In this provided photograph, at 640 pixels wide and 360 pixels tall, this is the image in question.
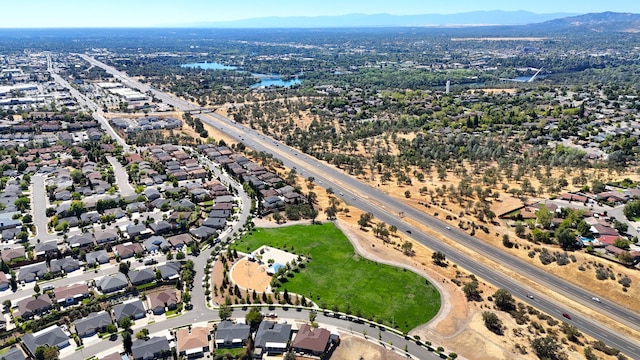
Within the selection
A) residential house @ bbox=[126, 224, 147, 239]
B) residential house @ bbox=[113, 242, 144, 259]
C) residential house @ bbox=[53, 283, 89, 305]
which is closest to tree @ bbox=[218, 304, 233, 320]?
residential house @ bbox=[53, 283, 89, 305]

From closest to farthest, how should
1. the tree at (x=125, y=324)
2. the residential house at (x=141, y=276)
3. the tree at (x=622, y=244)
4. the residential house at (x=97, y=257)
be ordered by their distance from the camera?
the tree at (x=125, y=324) → the residential house at (x=141, y=276) → the residential house at (x=97, y=257) → the tree at (x=622, y=244)

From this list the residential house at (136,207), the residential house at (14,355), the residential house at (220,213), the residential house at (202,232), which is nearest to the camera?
the residential house at (14,355)

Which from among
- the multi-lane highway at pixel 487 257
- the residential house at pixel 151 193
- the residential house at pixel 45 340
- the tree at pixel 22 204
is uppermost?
the tree at pixel 22 204

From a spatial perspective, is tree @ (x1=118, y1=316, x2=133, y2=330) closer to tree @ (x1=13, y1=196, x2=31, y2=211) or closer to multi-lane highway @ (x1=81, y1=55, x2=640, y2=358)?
multi-lane highway @ (x1=81, y1=55, x2=640, y2=358)

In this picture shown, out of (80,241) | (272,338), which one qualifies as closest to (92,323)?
(272,338)

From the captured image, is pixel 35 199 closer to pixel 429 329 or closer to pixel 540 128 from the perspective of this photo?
pixel 429 329

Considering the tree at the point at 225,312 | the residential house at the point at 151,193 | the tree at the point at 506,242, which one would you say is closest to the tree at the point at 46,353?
the tree at the point at 225,312

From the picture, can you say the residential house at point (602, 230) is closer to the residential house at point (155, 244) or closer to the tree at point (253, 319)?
the tree at point (253, 319)

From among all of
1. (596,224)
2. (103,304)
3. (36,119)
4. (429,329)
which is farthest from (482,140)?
(36,119)
